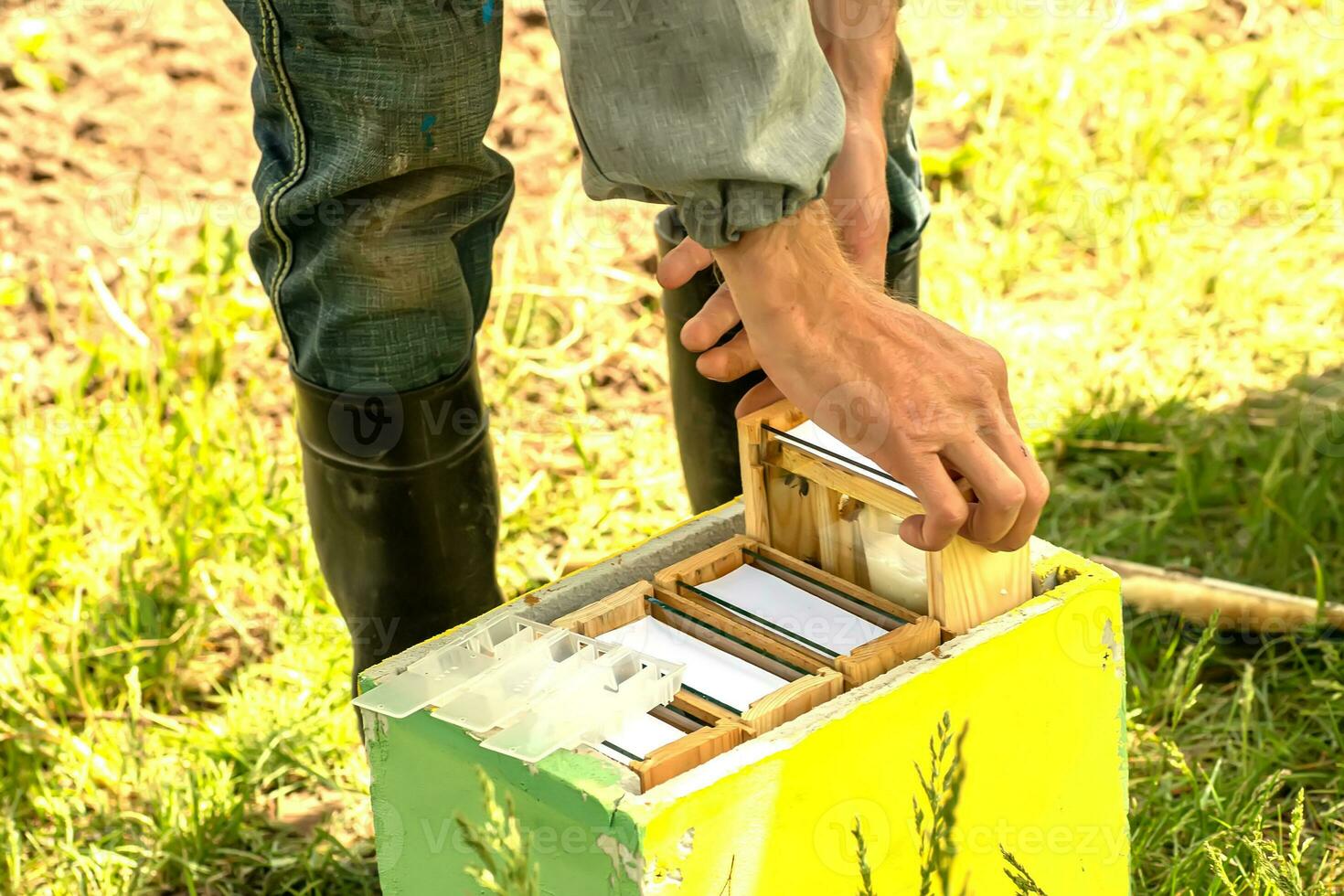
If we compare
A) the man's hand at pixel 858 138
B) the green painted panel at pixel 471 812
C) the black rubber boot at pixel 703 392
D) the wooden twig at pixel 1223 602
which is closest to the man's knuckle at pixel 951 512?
the green painted panel at pixel 471 812

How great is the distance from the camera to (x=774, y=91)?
132 centimetres

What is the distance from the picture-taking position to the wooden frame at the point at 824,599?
1.48 m

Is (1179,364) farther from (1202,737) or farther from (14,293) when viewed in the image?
(14,293)

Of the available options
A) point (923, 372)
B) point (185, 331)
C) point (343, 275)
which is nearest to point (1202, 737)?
point (923, 372)

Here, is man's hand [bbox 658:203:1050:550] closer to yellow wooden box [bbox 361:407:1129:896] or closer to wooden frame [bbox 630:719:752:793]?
yellow wooden box [bbox 361:407:1129:896]

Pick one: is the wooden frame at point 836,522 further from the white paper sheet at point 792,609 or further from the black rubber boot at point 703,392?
the black rubber boot at point 703,392

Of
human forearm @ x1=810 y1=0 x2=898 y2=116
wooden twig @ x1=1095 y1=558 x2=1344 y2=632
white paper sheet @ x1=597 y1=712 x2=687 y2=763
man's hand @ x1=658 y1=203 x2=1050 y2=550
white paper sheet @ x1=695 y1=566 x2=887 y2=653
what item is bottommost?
wooden twig @ x1=1095 y1=558 x2=1344 y2=632

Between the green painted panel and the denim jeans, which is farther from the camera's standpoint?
the denim jeans

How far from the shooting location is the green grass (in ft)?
6.91

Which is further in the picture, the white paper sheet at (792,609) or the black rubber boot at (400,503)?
the black rubber boot at (400,503)

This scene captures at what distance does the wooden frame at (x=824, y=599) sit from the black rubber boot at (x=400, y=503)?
419mm

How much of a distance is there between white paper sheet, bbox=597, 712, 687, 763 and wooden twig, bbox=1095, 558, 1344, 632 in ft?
3.43

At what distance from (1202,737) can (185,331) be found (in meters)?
2.02

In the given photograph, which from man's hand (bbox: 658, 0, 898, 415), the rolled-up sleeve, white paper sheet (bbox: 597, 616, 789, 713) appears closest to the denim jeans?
man's hand (bbox: 658, 0, 898, 415)
